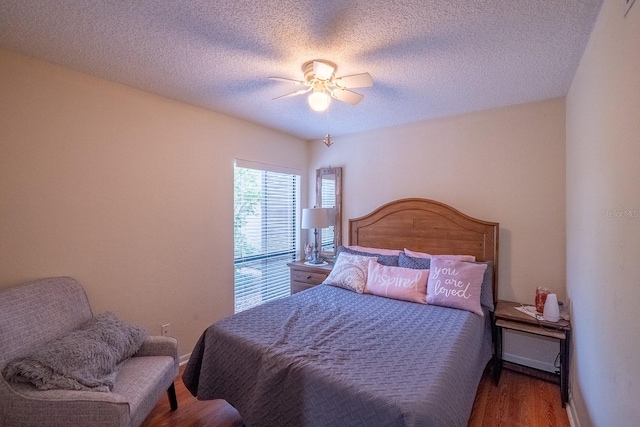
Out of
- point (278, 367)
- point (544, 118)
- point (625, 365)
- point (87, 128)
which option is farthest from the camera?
point (544, 118)

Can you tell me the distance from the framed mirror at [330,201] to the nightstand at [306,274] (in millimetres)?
353

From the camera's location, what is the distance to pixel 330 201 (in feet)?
12.8

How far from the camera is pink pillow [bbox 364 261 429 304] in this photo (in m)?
2.52

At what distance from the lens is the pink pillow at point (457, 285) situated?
2.32m

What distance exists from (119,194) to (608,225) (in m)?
3.03

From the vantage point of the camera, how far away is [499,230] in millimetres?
2777

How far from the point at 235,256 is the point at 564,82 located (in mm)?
3273

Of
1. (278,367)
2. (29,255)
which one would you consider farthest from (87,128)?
(278,367)

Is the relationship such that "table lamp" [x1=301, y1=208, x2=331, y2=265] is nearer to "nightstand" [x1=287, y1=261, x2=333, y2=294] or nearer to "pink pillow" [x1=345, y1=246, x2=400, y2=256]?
"nightstand" [x1=287, y1=261, x2=333, y2=294]

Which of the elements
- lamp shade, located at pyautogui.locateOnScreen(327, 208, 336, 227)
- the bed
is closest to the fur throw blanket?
the bed

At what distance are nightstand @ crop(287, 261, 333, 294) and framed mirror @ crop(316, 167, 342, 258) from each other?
35 centimetres

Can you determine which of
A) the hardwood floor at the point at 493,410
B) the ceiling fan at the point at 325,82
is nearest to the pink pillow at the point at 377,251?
the hardwood floor at the point at 493,410

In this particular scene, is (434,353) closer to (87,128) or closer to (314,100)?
(314,100)

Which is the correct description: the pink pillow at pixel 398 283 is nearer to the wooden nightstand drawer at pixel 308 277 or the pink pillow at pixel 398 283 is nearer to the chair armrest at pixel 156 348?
the wooden nightstand drawer at pixel 308 277
